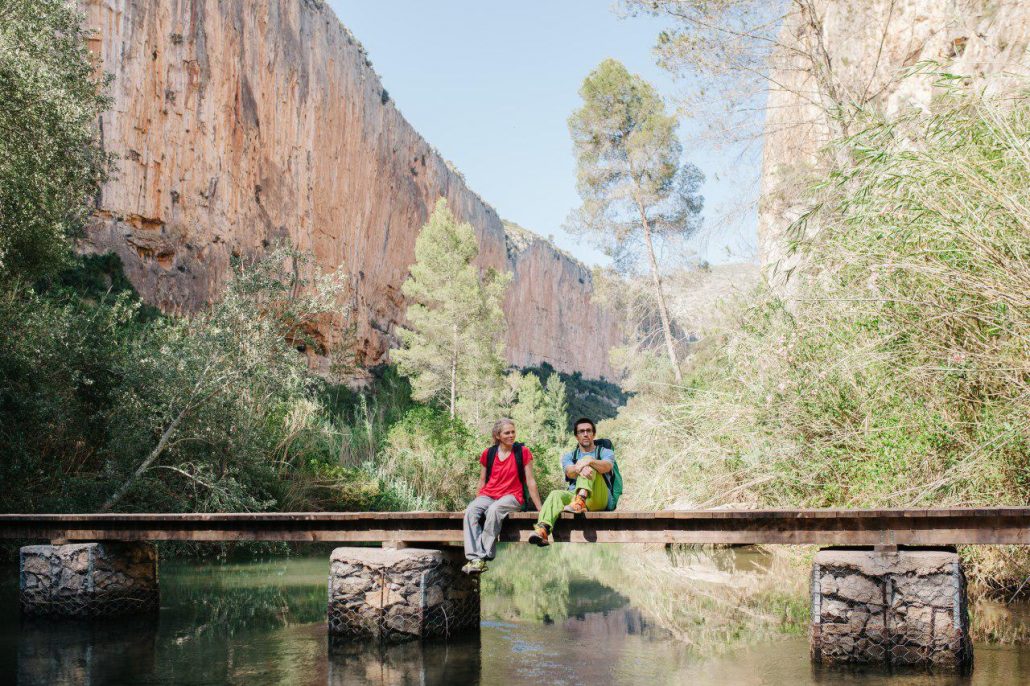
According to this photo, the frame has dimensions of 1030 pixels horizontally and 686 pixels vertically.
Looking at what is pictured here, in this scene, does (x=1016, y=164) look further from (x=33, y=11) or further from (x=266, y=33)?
(x=266, y=33)

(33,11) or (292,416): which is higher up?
(33,11)

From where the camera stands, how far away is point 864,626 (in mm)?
5059

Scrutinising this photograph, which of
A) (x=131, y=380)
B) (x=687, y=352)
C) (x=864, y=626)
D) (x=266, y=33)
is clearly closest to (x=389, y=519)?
(x=864, y=626)

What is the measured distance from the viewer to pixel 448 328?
1179 inches

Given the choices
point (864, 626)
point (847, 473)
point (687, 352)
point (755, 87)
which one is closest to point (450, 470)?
point (687, 352)

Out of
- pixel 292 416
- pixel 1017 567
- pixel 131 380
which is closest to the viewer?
pixel 1017 567

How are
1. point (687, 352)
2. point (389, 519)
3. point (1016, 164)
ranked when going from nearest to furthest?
point (1016, 164)
point (389, 519)
point (687, 352)

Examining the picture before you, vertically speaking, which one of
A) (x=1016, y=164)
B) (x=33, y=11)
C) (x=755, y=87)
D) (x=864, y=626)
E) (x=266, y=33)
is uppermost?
(x=266, y=33)

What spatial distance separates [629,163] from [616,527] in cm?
1914

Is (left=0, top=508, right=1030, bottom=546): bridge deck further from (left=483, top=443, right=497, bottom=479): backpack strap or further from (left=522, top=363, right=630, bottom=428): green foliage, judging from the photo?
(left=522, top=363, right=630, bottom=428): green foliage

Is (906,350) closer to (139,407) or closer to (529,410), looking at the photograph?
(139,407)

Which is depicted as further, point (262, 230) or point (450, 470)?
point (262, 230)

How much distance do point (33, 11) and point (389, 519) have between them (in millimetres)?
9390

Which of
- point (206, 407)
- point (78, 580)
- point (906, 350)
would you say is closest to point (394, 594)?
point (78, 580)
